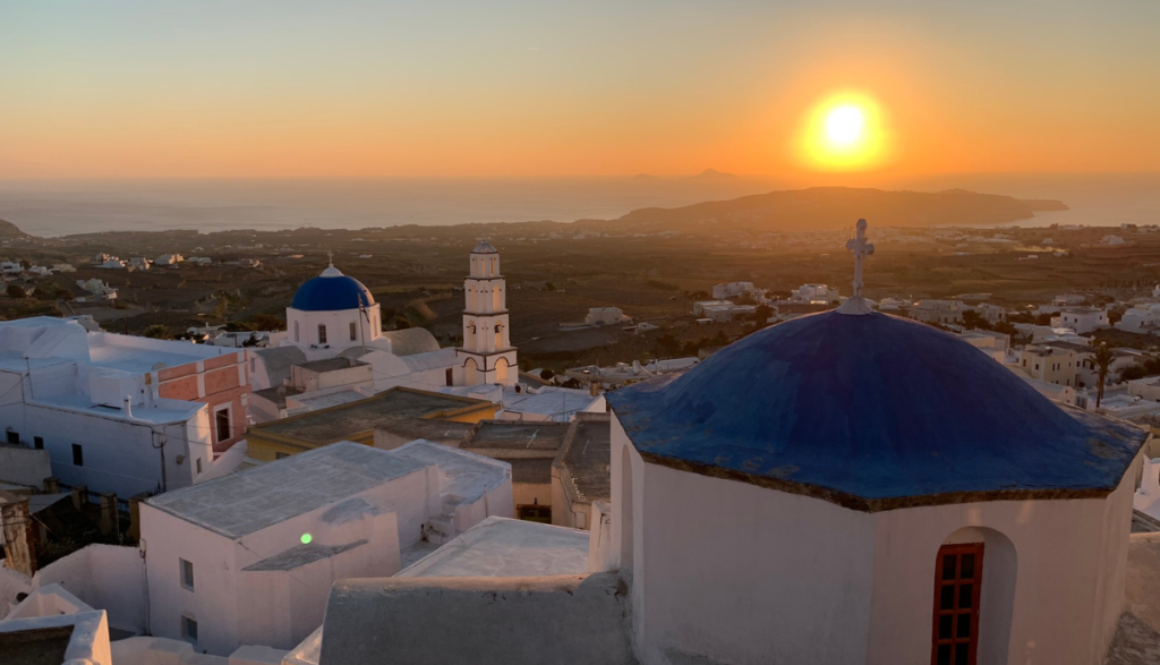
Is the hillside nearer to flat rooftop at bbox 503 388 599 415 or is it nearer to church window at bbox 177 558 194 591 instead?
flat rooftop at bbox 503 388 599 415

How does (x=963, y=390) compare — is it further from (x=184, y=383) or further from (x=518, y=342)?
(x=518, y=342)

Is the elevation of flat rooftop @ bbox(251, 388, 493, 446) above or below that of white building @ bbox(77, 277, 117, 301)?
above

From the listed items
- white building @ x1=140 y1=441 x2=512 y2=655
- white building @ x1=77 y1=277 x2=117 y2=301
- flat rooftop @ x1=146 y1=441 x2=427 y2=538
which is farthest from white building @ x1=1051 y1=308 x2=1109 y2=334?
white building @ x1=77 y1=277 x2=117 y2=301

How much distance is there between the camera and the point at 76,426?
16.4 m

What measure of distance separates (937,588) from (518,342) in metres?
50.3

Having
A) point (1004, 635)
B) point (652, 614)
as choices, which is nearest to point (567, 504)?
point (652, 614)

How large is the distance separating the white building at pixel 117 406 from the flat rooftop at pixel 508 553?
314 inches

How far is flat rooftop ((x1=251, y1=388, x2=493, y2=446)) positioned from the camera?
17766 millimetres

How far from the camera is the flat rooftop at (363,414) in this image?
1777 centimetres

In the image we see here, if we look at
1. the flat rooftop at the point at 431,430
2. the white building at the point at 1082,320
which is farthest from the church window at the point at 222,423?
the white building at the point at 1082,320

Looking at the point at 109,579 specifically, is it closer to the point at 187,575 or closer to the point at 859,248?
the point at 187,575

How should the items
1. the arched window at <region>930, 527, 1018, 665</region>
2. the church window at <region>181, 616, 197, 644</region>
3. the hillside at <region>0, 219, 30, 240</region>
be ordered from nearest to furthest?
the arched window at <region>930, 527, 1018, 665</region> < the church window at <region>181, 616, 197, 644</region> < the hillside at <region>0, 219, 30, 240</region>

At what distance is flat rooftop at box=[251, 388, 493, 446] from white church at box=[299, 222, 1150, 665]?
40.4 feet

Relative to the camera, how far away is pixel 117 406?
55.6 feet
